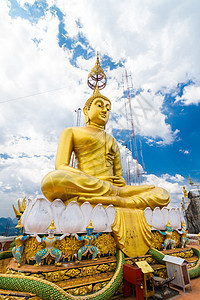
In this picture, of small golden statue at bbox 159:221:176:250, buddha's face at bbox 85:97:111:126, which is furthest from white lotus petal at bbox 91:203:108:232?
buddha's face at bbox 85:97:111:126

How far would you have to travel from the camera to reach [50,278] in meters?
2.91

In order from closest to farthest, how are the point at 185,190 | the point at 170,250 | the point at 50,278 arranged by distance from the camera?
the point at 50,278, the point at 170,250, the point at 185,190

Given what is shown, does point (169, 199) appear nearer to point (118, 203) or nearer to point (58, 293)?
point (118, 203)

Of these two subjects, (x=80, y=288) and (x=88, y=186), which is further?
(x=88, y=186)

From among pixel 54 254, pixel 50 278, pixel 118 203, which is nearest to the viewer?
pixel 50 278

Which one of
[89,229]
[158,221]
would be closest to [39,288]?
[89,229]

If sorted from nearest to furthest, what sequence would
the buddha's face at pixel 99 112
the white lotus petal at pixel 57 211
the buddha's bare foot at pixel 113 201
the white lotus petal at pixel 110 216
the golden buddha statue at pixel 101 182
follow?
the white lotus petal at pixel 57 211, the white lotus petal at pixel 110 216, the golden buddha statue at pixel 101 182, the buddha's bare foot at pixel 113 201, the buddha's face at pixel 99 112

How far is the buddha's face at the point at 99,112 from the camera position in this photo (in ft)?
23.3

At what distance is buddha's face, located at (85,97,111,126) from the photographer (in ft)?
23.3

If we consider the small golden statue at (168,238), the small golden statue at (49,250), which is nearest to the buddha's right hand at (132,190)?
the small golden statue at (168,238)

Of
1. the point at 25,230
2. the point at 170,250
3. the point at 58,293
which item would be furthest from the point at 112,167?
the point at 58,293

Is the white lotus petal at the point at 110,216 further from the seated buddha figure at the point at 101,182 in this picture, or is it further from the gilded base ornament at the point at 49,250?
the gilded base ornament at the point at 49,250

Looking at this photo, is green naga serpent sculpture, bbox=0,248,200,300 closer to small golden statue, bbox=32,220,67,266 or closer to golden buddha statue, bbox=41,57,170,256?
small golden statue, bbox=32,220,67,266

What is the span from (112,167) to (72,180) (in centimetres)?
259
